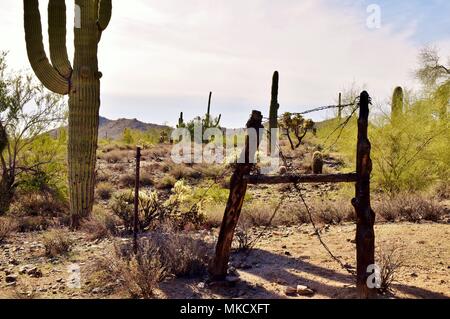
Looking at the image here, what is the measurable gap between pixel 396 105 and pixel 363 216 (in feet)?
29.0

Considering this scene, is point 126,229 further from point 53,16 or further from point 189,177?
point 189,177

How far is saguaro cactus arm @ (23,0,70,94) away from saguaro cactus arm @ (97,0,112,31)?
4.90ft

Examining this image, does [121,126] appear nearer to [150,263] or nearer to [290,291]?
[150,263]

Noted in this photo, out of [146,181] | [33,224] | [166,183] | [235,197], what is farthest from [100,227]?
[146,181]

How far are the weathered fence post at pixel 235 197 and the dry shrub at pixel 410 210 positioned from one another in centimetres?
523

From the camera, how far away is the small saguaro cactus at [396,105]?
42.4 ft

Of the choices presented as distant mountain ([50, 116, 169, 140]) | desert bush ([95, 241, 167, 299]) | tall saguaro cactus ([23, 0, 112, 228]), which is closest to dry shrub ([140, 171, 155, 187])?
tall saguaro cactus ([23, 0, 112, 228])

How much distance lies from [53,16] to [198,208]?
5.70 m

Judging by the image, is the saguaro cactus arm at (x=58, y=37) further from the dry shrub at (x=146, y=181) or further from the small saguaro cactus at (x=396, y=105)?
the small saguaro cactus at (x=396, y=105)

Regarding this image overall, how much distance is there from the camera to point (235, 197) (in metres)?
6.20

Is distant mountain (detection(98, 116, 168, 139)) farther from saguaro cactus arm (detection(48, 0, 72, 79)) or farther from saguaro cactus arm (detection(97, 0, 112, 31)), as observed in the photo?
saguaro cactus arm (detection(97, 0, 112, 31))

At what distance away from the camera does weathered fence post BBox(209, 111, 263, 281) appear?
20.0 ft

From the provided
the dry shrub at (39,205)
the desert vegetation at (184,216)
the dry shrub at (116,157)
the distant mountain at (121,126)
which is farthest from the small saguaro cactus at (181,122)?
the distant mountain at (121,126)
